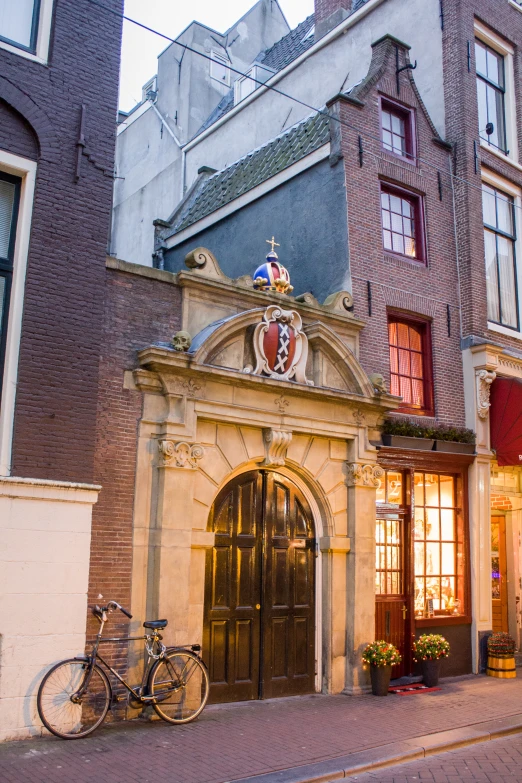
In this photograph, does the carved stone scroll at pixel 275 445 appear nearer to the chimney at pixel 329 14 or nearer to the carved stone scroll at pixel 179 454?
the carved stone scroll at pixel 179 454

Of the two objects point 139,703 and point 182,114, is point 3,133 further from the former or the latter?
point 182,114

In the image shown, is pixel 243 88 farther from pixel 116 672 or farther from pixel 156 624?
pixel 116 672

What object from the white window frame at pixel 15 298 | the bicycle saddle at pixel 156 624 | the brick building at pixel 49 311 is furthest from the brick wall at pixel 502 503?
the white window frame at pixel 15 298

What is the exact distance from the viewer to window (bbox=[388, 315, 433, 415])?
13.5m

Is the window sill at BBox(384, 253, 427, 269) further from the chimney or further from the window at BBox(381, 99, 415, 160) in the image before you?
the chimney

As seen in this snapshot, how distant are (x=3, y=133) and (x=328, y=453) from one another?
21.0 feet

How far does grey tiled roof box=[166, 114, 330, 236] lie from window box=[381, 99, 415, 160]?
3.72 feet

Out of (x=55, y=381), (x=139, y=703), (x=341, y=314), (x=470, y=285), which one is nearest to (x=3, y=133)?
(x=55, y=381)

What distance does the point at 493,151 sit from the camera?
1589 centimetres

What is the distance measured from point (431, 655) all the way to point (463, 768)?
4108 mm

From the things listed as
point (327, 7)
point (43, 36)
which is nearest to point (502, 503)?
point (43, 36)

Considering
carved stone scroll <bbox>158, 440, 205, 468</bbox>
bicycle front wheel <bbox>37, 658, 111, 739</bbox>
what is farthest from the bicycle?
carved stone scroll <bbox>158, 440, 205, 468</bbox>

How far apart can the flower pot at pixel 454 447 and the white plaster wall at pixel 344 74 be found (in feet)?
21.9

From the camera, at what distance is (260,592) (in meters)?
10.9
